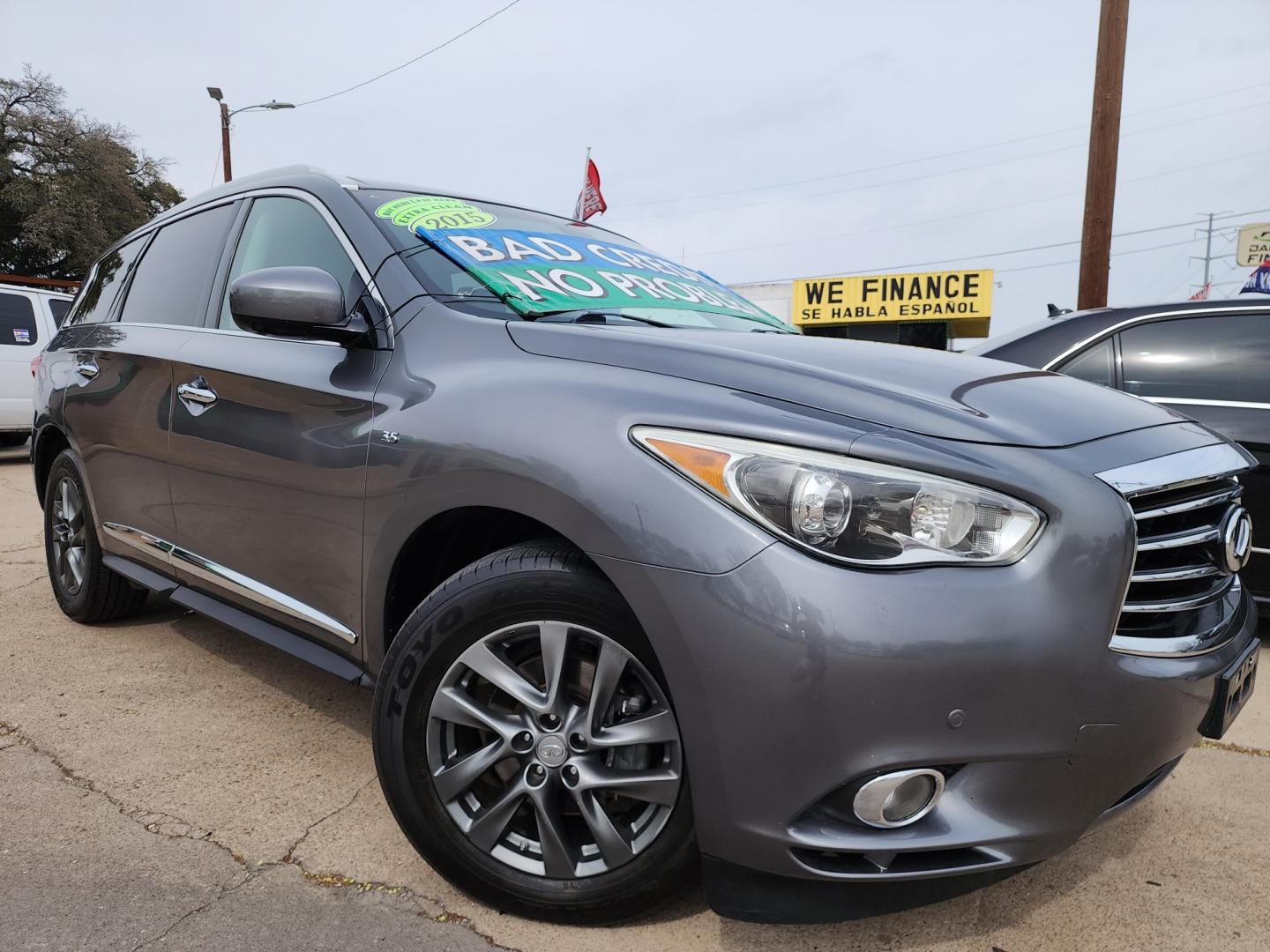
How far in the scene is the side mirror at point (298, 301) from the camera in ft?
7.02

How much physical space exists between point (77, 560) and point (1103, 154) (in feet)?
27.4

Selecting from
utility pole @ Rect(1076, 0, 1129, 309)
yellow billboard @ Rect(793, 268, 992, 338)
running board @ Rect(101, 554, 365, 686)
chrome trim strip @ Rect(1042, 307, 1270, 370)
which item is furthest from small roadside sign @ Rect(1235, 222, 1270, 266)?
running board @ Rect(101, 554, 365, 686)

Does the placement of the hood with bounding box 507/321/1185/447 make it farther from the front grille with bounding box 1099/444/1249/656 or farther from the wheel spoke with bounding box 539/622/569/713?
the wheel spoke with bounding box 539/622/569/713

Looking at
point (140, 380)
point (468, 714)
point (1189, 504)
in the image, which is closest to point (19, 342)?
point (140, 380)

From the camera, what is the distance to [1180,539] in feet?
5.62

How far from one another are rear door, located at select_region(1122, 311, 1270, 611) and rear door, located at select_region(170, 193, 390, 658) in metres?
3.31

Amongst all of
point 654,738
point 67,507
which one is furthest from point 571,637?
point 67,507

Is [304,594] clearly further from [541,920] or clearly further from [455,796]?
[541,920]

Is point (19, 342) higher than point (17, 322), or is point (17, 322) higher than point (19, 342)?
point (17, 322)

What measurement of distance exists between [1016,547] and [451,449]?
1.10 meters

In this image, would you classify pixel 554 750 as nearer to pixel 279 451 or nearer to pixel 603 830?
pixel 603 830

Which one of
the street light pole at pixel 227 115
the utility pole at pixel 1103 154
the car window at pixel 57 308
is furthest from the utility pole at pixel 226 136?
the utility pole at pixel 1103 154

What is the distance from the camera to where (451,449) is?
1914mm

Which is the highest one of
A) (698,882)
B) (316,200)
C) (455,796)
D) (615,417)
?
(316,200)
